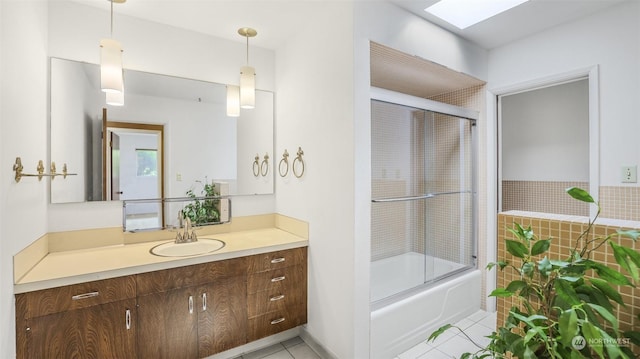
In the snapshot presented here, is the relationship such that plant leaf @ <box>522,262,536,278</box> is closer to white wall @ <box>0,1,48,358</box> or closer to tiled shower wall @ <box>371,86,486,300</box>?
tiled shower wall @ <box>371,86,486,300</box>

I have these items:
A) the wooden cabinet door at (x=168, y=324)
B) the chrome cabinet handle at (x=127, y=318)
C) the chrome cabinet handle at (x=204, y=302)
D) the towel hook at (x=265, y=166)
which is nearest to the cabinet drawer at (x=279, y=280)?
the chrome cabinet handle at (x=204, y=302)

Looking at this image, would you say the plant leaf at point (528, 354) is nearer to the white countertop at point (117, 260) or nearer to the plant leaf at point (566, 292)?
the plant leaf at point (566, 292)

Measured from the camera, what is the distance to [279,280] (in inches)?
85.8

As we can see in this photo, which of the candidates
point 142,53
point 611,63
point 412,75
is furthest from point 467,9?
point 142,53

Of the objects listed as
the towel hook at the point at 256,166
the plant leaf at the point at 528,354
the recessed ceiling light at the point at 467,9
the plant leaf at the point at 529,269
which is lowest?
the plant leaf at the point at 528,354

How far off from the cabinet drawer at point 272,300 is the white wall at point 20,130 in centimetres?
119

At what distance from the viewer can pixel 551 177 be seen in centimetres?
314

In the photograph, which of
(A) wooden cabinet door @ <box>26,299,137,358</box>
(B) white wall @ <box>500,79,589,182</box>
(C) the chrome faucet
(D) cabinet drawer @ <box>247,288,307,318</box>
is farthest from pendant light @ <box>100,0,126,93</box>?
(B) white wall @ <box>500,79,589,182</box>

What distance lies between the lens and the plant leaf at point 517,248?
0.95 metres

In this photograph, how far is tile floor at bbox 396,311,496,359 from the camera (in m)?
2.13

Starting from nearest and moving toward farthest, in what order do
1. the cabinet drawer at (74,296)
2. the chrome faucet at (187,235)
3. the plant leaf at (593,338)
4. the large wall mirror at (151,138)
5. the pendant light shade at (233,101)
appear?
1. the plant leaf at (593,338)
2. the cabinet drawer at (74,296)
3. the large wall mirror at (151,138)
4. the chrome faucet at (187,235)
5. the pendant light shade at (233,101)

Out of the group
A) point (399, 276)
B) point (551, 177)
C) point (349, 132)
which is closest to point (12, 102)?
point (349, 132)

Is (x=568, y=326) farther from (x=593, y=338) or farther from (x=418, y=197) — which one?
(x=418, y=197)

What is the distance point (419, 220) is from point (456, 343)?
1.02 meters
